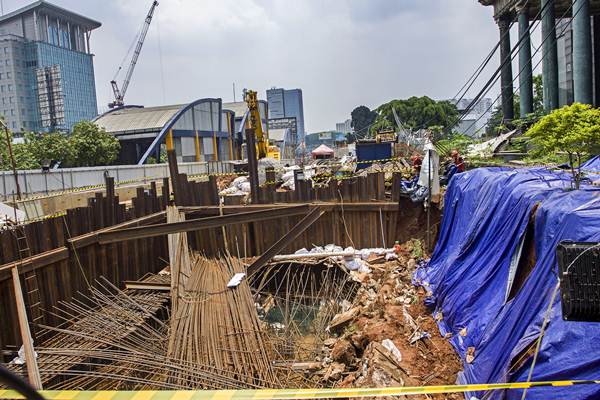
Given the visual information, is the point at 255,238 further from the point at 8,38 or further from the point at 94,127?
the point at 8,38

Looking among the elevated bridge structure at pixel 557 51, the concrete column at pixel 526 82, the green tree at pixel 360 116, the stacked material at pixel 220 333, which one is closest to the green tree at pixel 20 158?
the stacked material at pixel 220 333

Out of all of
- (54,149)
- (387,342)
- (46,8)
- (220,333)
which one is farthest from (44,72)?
(387,342)

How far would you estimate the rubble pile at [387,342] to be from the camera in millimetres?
5664

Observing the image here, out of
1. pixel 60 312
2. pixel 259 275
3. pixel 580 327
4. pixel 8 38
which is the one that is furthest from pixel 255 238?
pixel 8 38

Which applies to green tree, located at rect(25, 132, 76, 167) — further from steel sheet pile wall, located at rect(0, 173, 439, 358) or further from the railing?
steel sheet pile wall, located at rect(0, 173, 439, 358)

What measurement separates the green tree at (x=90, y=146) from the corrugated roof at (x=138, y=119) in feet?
31.2

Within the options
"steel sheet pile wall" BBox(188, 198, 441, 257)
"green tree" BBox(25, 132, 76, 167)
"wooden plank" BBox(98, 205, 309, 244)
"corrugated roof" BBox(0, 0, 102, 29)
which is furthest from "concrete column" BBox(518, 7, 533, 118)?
"corrugated roof" BBox(0, 0, 102, 29)

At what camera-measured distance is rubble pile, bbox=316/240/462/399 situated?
5664 mm

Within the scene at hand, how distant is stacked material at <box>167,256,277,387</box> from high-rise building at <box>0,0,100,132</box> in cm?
10008

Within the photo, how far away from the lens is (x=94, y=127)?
38.7 meters

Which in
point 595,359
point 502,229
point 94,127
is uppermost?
point 94,127

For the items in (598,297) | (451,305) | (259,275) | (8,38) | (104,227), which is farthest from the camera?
(8,38)

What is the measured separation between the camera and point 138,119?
51562 millimetres

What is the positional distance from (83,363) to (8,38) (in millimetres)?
133444
